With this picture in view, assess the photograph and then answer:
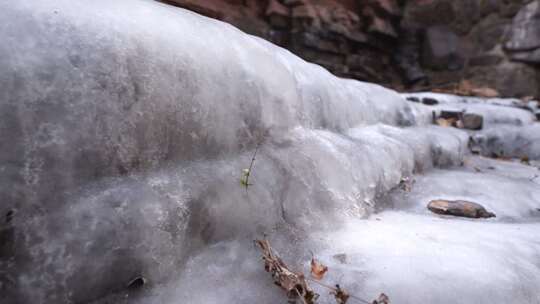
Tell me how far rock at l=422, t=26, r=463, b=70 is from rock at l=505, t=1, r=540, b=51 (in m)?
0.72

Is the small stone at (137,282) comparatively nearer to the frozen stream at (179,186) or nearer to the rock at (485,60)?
the frozen stream at (179,186)

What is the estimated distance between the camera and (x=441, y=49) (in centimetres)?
551

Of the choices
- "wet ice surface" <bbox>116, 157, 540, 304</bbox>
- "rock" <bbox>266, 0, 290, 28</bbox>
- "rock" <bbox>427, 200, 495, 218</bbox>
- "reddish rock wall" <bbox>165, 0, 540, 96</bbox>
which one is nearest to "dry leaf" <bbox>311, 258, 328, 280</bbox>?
"wet ice surface" <bbox>116, 157, 540, 304</bbox>

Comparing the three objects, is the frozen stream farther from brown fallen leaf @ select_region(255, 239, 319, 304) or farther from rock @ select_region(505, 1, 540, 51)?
rock @ select_region(505, 1, 540, 51)

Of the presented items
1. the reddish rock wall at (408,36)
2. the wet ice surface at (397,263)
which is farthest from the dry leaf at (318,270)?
the reddish rock wall at (408,36)

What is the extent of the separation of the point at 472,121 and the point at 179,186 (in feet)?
10.5

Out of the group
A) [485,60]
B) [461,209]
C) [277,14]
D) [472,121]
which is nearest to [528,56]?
[485,60]

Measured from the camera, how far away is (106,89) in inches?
26.6

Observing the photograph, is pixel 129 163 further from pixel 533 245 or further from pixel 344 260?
pixel 533 245

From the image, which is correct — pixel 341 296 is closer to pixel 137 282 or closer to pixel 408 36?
pixel 137 282

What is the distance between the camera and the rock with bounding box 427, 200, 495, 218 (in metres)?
1.24

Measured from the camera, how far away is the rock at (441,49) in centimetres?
544

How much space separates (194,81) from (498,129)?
329 centimetres

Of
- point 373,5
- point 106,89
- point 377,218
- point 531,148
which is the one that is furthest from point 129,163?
point 373,5
